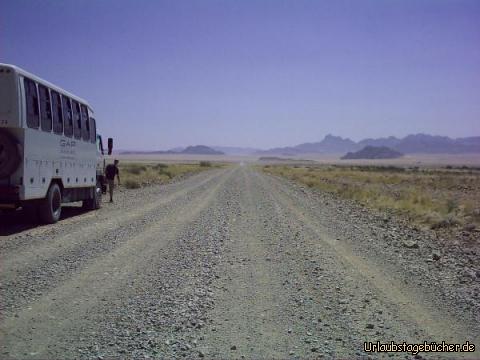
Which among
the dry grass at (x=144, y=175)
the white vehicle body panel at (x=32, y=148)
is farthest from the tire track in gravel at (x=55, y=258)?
the dry grass at (x=144, y=175)

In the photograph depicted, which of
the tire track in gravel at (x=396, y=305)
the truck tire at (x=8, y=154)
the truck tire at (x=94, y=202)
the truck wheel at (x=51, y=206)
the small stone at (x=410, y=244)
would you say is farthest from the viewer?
the truck tire at (x=94, y=202)

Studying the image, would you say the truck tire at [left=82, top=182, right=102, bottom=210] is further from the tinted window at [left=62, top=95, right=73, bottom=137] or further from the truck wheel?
the truck wheel

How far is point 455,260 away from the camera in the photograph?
10742 mm

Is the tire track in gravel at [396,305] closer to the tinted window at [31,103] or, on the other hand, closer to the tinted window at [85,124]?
the tinted window at [31,103]

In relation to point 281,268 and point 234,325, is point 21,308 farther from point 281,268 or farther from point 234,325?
point 281,268

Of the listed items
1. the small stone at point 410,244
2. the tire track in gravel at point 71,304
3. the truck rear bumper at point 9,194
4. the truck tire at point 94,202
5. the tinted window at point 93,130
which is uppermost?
the tinted window at point 93,130

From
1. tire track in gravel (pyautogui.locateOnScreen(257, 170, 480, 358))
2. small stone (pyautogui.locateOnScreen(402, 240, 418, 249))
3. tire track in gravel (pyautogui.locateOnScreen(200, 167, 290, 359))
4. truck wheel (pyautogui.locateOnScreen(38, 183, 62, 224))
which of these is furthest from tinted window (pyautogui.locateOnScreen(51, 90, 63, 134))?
small stone (pyautogui.locateOnScreen(402, 240, 418, 249))

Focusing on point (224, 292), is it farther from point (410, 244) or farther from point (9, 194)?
point (9, 194)

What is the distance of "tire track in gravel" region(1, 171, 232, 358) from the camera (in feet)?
16.8

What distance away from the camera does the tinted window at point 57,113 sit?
1438cm

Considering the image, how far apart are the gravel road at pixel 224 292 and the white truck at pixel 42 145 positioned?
1.14 meters

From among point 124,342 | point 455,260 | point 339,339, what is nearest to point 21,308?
point 124,342

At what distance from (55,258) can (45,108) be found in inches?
239

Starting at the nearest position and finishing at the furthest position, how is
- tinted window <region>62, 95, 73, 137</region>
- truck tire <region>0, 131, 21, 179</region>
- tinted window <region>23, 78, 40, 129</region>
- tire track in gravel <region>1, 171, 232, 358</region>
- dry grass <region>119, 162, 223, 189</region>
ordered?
tire track in gravel <region>1, 171, 232, 358</region>
truck tire <region>0, 131, 21, 179</region>
tinted window <region>23, 78, 40, 129</region>
tinted window <region>62, 95, 73, 137</region>
dry grass <region>119, 162, 223, 189</region>
